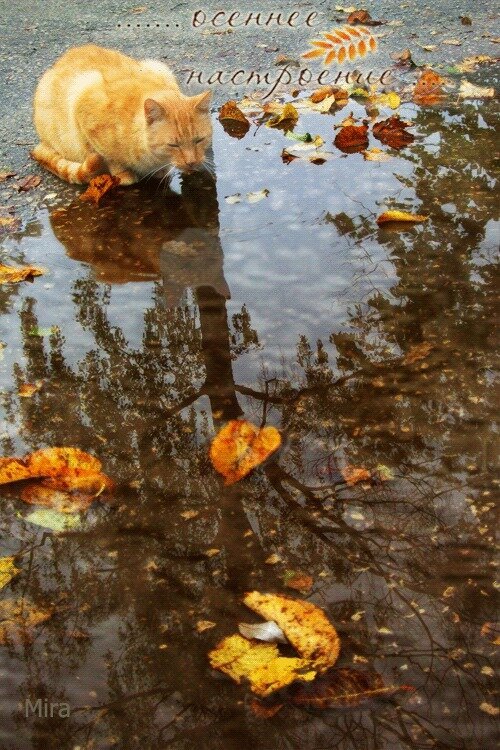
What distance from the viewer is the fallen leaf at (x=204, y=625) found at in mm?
2141

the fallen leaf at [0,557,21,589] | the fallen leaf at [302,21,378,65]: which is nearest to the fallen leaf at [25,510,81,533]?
the fallen leaf at [0,557,21,589]

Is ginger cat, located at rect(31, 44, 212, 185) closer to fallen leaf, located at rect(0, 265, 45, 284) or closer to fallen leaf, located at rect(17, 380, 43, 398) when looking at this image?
fallen leaf, located at rect(0, 265, 45, 284)

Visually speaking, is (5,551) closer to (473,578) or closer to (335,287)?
(473,578)

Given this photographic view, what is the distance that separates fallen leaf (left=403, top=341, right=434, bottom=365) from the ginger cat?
2019 mm

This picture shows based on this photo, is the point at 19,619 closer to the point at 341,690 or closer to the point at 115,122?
the point at 341,690

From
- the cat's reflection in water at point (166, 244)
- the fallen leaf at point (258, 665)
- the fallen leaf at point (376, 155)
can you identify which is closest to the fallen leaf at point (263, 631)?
the fallen leaf at point (258, 665)

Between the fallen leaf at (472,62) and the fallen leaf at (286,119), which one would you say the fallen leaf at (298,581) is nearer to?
the fallen leaf at (286,119)

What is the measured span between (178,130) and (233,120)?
43.8 inches

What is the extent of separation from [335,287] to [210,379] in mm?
796

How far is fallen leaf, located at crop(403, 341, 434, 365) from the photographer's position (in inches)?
121

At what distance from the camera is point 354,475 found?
2.57 metres

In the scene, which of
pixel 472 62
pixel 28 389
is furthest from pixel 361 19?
pixel 28 389

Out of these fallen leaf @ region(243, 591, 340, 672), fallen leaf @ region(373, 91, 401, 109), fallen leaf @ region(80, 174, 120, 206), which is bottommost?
fallen leaf @ region(243, 591, 340, 672)

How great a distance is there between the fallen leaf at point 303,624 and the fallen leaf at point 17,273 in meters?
2.21
